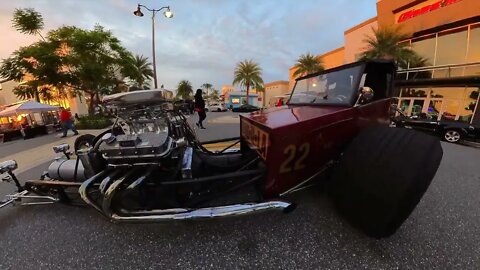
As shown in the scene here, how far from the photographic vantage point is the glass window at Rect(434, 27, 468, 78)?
47.2ft

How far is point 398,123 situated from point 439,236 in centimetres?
981

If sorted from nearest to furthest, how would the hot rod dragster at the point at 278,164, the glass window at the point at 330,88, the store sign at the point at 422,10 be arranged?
the hot rod dragster at the point at 278,164 < the glass window at the point at 330,88 < the store sign at the point at 422,10

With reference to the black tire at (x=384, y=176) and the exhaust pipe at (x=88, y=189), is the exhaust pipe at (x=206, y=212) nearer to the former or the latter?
the exhaust pipe at (x=88, y=189)

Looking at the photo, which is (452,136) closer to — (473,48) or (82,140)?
(473,48)

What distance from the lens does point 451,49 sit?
1512cm

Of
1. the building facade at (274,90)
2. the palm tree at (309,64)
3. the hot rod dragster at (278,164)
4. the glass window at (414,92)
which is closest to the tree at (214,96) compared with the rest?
the building facade at (274,90)

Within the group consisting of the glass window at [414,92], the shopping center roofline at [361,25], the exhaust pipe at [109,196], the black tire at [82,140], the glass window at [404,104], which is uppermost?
the shopping center roofline at [361,25]

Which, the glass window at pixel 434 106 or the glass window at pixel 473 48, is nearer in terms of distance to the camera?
the glass window at pixel 473 48

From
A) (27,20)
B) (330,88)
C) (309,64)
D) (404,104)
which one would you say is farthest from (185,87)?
(330,88)

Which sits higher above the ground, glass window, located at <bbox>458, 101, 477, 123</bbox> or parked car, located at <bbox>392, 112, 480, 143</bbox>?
glass window, located at <bbox>458, 101, 477, 123</bbox>

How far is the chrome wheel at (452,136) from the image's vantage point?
336 inches

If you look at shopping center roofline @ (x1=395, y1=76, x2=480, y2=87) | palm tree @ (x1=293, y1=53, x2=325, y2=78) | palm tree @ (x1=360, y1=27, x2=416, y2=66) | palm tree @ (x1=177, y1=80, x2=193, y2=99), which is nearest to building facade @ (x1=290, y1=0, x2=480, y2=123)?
shopping center roofline @ (x1=395, y1=76, x2=480, y2=87)

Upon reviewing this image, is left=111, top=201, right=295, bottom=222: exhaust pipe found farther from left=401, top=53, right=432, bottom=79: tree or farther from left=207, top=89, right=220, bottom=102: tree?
left=207, top=89, right=220, bottom=102: tree

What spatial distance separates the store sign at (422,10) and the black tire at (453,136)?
444 inches
